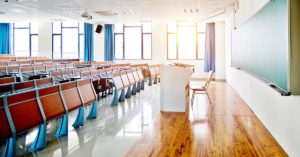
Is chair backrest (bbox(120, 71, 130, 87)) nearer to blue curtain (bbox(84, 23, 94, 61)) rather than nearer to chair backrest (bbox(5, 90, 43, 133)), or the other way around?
chair backrest (bbox(5, 90, 43, 133))

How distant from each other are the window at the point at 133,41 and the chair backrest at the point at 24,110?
12379mm

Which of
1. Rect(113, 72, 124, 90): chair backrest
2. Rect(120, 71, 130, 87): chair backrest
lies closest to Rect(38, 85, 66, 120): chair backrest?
Rect(113, 72, 124, 90): chair backrest

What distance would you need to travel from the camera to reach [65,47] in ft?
54.2

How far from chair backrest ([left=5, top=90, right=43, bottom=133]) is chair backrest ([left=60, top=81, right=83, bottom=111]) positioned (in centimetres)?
76

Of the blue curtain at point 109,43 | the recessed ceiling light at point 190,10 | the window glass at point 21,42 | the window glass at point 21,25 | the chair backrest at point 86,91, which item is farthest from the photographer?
the window glass at point 21,42

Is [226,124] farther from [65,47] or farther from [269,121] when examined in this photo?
A: [65,47]

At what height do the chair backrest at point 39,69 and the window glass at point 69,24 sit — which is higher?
the window glass at point 69,24

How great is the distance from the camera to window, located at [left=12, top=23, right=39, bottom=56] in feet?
54.9

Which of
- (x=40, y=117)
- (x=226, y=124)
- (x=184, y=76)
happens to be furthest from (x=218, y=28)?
(x=40, y=117)

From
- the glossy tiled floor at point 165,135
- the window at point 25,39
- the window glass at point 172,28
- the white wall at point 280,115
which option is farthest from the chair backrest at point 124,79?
the window at point 25,39

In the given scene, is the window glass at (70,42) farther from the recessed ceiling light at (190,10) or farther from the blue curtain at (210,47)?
the recessed ceiling light at (190,10)

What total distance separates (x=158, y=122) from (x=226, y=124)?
4.06 feet

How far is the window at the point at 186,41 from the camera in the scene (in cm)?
1504

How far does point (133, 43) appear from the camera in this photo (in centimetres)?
1576
